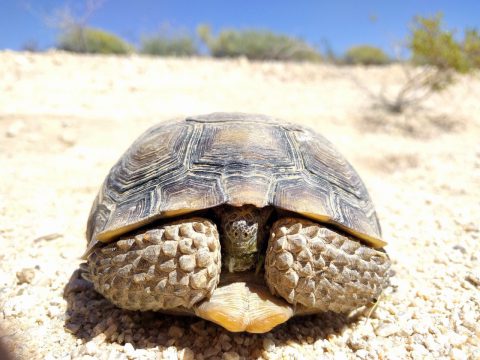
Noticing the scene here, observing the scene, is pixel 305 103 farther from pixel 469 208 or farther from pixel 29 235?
pixel 29 235

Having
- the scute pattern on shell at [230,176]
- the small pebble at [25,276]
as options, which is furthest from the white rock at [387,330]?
the small pebble at [25,276]

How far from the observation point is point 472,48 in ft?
29.3

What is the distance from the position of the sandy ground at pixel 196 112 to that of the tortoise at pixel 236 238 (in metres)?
0.22

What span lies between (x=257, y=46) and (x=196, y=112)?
29.2 feet

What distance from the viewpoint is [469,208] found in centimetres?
420

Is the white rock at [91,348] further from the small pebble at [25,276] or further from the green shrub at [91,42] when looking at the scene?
the green shrub at [91,42]

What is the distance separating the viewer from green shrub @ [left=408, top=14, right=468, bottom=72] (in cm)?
868

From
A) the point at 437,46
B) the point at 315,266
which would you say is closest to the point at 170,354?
the point at 315,266

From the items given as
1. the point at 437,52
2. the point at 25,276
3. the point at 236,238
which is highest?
the point at 437,52

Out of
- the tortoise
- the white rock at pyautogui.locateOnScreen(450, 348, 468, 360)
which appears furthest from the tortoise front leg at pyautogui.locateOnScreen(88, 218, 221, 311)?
the white rock at pyautogui.locateOnScreen(450, 348, 468, 360)

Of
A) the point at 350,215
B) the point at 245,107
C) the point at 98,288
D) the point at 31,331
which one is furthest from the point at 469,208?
the point at 245,107

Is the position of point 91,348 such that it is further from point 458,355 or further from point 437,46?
point 437,46

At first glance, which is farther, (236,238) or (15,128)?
(15,128)

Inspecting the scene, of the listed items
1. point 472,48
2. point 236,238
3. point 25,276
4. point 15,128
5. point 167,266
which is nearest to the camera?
point 167,266
